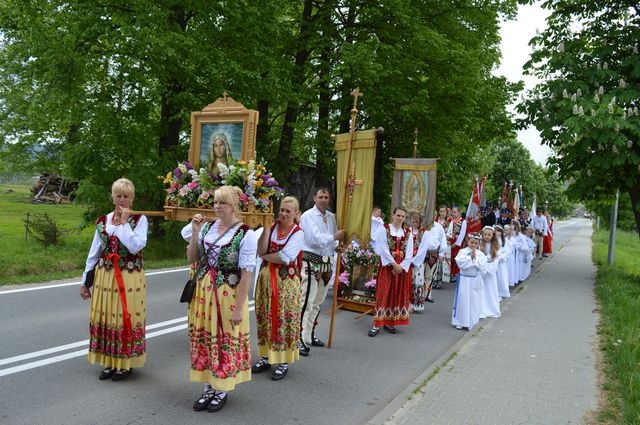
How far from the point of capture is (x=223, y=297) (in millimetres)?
4980

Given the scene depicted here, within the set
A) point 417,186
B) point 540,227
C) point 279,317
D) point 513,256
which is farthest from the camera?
Answer: point 540,227

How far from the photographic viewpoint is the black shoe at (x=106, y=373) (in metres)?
5.84

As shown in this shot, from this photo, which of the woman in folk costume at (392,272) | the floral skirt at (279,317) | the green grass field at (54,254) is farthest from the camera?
the green grass field at (54,254)

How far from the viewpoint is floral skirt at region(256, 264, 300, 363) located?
6.21 metres

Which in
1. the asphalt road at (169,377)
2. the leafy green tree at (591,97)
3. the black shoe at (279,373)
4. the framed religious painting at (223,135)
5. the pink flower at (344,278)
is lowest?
the asphalt road at (169,377)

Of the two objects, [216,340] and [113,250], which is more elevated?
[113,250]

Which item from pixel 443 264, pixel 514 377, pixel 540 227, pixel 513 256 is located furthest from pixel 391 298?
pixel 540 227

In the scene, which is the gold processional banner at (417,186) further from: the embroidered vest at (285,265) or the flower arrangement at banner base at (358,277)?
the embroidered vest at (285,265)

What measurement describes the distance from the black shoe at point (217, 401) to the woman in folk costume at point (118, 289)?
3.68 feet

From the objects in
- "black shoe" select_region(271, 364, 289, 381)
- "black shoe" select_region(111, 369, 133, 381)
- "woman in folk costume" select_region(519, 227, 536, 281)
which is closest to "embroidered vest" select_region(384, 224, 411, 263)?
"black shoe" select_region(271, 364, 289, 381)

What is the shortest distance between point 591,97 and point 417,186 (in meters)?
5.92

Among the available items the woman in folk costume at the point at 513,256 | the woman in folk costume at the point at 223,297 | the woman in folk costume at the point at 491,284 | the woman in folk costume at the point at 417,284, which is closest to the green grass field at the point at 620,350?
the woman in folk costume at the point at 491,284

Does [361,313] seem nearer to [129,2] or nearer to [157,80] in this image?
[157,80]

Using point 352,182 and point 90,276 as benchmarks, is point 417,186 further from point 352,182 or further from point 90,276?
point 90,276
